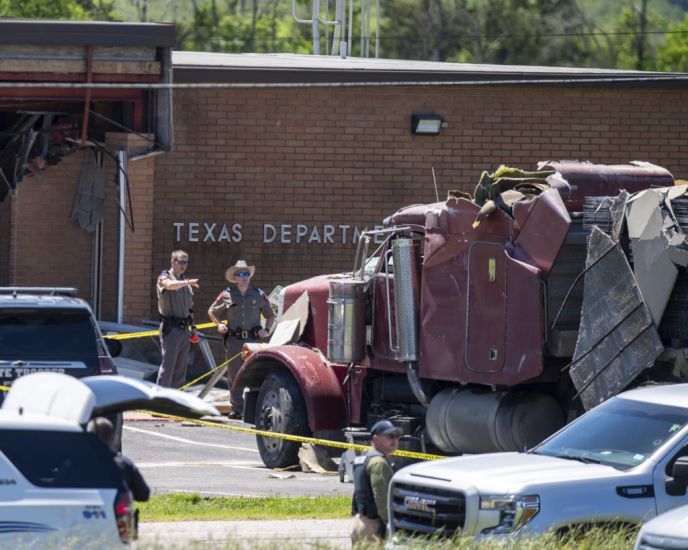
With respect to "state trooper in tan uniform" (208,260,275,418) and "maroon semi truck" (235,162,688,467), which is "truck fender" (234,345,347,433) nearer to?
"maroon semi truck" (235,162,688,467)

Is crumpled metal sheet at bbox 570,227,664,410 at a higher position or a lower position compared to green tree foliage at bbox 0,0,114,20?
lower

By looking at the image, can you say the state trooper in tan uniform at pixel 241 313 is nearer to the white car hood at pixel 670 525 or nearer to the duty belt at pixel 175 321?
the duty belt at pixel 175 321

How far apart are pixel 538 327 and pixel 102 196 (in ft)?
35.2

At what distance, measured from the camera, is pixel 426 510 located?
952cm

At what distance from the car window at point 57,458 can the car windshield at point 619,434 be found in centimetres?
352

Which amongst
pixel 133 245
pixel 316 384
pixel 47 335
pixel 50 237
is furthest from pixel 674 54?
pixel 47 335

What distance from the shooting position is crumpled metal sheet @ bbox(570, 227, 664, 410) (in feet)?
37.8

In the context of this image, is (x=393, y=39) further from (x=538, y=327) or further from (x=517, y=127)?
(x=538, y=327)

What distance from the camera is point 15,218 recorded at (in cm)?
2158

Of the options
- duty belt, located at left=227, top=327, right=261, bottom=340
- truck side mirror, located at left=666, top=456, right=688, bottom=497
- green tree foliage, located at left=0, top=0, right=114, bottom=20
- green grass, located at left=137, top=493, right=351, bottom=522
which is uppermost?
green tree foliage, located at left=0, top=0, right=114, bottom=20

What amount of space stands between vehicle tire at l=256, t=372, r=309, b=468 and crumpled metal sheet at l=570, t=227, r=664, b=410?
10.5 feet

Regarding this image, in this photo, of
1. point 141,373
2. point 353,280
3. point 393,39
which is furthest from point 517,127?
point 393,39

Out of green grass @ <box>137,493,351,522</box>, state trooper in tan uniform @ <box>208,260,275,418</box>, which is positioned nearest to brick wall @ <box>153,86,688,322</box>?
state trooper in tan uniform @ <box>208,260,275,418</box>

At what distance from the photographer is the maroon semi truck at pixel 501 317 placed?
38.2ft
